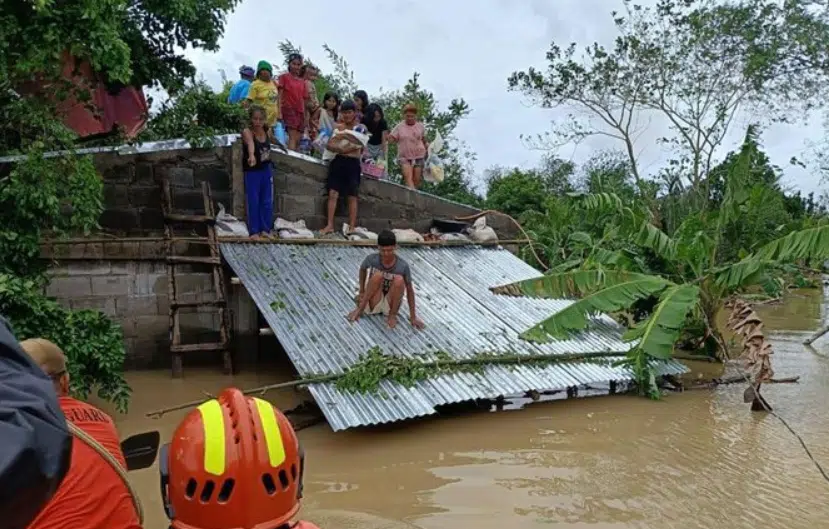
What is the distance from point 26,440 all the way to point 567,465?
16.9 feet

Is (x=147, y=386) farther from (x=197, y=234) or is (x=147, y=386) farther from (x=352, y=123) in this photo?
(x=352, y=123)

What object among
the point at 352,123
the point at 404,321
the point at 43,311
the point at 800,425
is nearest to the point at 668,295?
the point at 800,425

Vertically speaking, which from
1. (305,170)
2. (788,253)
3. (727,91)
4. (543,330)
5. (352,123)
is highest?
(727,91)

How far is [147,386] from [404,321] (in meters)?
2.77

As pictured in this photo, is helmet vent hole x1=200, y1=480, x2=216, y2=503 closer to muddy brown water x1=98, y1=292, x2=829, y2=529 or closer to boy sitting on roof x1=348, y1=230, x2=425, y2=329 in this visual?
muddy brown water x1=98, y1=292, x2=829, y2=529

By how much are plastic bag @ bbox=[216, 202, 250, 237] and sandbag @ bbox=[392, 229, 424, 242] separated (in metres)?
→ 2.23

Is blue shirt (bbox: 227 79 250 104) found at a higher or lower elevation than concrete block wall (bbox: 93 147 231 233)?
higher

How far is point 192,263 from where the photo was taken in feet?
27.1

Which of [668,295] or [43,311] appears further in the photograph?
[668,295]

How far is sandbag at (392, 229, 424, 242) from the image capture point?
9977 mm

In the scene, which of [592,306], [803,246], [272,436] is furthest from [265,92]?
[272,436]

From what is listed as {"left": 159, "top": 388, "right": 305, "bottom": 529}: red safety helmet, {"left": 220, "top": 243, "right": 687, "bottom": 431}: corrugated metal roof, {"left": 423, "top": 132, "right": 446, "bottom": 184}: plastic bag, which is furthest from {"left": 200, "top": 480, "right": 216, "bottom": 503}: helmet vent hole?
{"left": 423, "top": 132, "right": 446, "bottom": 184}: plastic bag

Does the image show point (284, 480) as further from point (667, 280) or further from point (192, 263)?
point (667, 280)

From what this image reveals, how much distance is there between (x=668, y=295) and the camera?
7613mm
